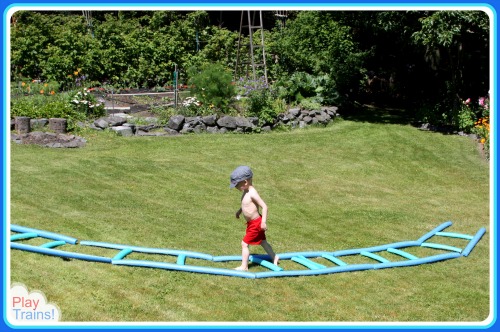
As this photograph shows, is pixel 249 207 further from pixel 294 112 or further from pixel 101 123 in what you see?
pixel 294 112

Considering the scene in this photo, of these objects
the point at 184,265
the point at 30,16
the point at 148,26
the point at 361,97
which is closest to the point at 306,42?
the point at 361,97

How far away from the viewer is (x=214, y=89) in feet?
52.2

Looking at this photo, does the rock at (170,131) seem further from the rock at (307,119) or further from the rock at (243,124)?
the rock at (307,119)

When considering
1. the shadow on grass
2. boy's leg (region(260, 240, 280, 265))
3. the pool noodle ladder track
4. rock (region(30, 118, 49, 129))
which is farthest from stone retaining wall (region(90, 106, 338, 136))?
boy's leg (region(260, 240, 280, 265))

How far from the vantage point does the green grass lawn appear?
6.43 metres

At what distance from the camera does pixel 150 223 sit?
29.1 ft

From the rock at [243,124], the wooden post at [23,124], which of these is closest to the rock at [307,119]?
the rock at [243,124]

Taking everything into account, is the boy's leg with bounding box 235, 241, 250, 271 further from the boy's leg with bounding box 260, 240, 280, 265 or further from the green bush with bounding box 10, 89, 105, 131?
the green bush with bounding box 10, 89, 105, 131

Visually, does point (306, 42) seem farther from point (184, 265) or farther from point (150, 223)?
point (184, 265)

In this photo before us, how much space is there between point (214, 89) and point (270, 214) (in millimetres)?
6764

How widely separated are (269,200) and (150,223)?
8.06ft

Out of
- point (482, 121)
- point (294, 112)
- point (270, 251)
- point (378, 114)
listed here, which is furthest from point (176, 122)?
point (270, 251)

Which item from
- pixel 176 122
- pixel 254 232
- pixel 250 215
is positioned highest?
pixel 176 122

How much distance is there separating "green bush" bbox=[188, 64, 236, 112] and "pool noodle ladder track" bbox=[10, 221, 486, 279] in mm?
8368
